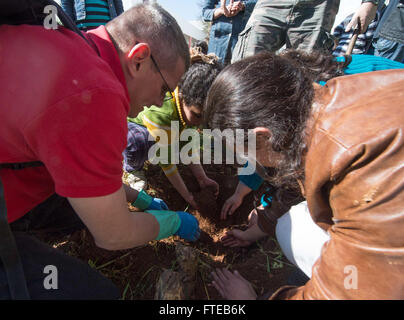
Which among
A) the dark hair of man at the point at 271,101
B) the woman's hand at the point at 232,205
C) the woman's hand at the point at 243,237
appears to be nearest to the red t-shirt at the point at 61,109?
the dark hair of man at the point at 271,101

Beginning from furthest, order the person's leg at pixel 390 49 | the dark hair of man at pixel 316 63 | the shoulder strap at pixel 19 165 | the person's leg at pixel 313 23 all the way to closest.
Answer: the person's leg at pixel 390 49, the person's leg at pixel 313 23, the dark hair of man at pixel 316 63, the shoulder strap at pixel 19 165

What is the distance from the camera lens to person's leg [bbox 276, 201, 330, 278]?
4.86 feet

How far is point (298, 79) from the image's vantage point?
3.61 feet

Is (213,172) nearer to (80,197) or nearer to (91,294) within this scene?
(91,294)

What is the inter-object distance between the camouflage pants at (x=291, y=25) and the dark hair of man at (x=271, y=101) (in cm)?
155

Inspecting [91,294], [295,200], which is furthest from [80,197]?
[295,200]

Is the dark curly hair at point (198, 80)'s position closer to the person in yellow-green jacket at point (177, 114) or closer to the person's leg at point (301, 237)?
the person in yellow-green jacket at point (177, 114)

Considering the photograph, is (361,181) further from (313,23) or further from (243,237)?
(313,23)

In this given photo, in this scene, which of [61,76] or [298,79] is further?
[298,79]

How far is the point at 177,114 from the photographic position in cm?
201

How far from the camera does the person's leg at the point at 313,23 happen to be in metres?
2.32

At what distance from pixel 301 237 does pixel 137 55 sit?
139 cm

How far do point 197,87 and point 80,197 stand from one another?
3.86 ft

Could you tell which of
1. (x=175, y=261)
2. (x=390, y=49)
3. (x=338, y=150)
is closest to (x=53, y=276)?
(x=175, y=261)
